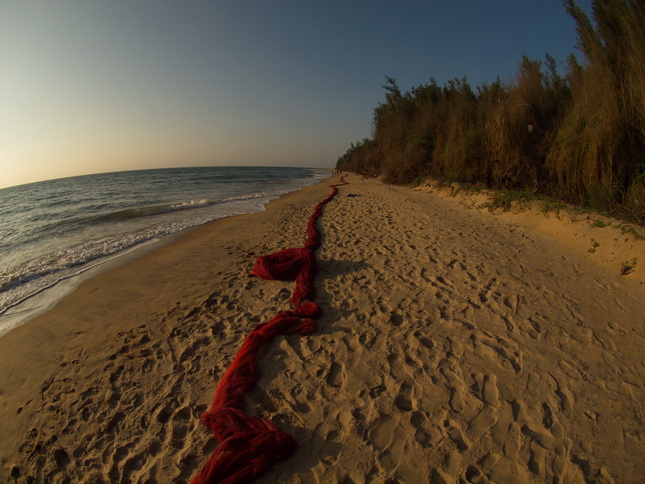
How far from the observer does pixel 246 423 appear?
2.12 metres

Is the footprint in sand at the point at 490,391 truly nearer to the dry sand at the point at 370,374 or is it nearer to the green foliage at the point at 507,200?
the dry sand at the point at 370,374

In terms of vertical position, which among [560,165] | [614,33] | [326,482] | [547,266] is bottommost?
[326,482]

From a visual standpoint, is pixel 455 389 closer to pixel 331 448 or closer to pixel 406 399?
pixel 406 399

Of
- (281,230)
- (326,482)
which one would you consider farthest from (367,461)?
(281,230)

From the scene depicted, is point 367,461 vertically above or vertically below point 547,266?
below

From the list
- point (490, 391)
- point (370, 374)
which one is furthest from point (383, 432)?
point (490, 391)

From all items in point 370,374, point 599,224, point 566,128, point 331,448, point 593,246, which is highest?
point 566,128

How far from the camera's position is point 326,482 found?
1.83 metres

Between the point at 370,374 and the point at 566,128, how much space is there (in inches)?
276

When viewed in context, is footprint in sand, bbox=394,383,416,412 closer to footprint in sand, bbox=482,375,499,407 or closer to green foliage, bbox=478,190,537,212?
footprint in sand, bbox=482,375,499,407

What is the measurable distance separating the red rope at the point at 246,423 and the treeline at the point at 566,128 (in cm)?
580

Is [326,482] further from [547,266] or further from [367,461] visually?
[547,266]

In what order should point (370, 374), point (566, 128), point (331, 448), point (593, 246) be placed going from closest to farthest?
point (331, 448) → point (370, 374) → point (593, 246) → point (566, 128)

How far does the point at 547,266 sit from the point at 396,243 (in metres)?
2.45
